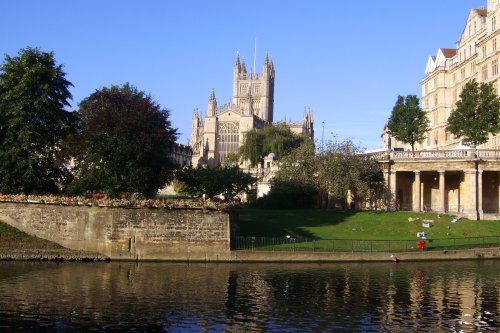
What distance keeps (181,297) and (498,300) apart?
1431cm

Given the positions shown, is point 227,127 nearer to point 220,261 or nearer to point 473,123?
point 473,123

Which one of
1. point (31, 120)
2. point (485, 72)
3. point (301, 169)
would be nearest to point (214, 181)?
point (301, 169)

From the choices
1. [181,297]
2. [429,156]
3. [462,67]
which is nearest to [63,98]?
[181,297]

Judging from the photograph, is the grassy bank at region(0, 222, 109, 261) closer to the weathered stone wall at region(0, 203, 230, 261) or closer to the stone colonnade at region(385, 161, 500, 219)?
the weathered stone wall at region(0, 203, 230, 261)

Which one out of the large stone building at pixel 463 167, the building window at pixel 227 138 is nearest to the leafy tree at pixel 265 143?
the large stone building at pixel 463 167

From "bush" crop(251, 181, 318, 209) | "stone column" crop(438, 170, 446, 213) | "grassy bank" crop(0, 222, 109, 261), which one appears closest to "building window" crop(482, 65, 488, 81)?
"stone column" crop(438, 170, 446, 213)

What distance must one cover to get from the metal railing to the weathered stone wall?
6.11 feet

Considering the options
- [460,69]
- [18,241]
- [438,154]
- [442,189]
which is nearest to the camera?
[18,241]

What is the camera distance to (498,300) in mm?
27828

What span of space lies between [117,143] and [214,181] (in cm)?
2074

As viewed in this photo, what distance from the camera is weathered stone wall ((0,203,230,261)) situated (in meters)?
40.7

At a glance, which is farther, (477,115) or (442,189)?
(477,115)

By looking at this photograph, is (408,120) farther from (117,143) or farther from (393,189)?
(117,143)

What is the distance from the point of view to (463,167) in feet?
196
